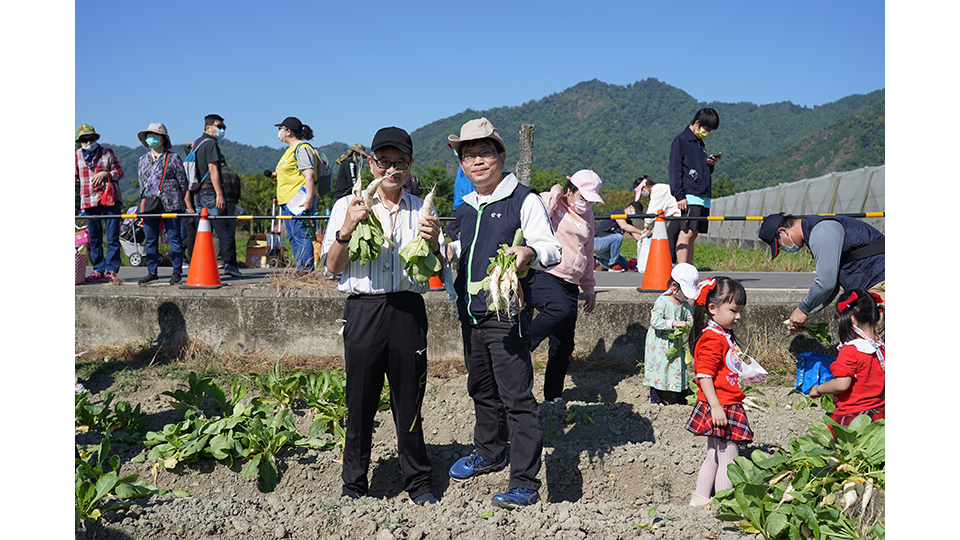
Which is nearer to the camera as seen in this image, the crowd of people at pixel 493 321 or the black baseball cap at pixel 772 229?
the crowd of people at pixel 493 321

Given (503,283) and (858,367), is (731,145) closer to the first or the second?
Result: (858,367)

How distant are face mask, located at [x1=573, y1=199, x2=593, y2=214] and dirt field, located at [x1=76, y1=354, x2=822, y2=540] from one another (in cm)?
146

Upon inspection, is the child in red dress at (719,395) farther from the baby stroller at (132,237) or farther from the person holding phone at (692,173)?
the baby stroller at (132,237)

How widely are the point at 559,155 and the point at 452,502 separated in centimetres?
15174

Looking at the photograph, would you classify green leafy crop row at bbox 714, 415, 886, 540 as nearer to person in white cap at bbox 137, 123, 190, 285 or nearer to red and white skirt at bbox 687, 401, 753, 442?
red and white skirt at bbox 687, 401, 753, 442

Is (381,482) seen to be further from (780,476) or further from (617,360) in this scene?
(617,360)

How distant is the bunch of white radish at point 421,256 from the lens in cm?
316

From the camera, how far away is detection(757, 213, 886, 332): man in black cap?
4.07 m

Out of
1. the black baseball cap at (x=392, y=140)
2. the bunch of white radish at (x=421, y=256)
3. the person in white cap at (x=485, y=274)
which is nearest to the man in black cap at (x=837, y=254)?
the person in white cap at (x=485, y=274)

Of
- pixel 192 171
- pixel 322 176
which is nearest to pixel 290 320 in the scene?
pixel 322 176

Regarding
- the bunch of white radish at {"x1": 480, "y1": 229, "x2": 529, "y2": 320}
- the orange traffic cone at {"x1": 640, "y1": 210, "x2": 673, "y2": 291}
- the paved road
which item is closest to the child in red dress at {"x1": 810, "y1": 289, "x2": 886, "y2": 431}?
the bunch of white radish at {"x1": 480, "y1": 229, "x2": 529, "y2": 320}

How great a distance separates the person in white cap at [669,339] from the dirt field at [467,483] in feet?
0.86

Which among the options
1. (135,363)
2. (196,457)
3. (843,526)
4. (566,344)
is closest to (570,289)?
(566,344)

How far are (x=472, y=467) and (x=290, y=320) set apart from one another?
127 inches
